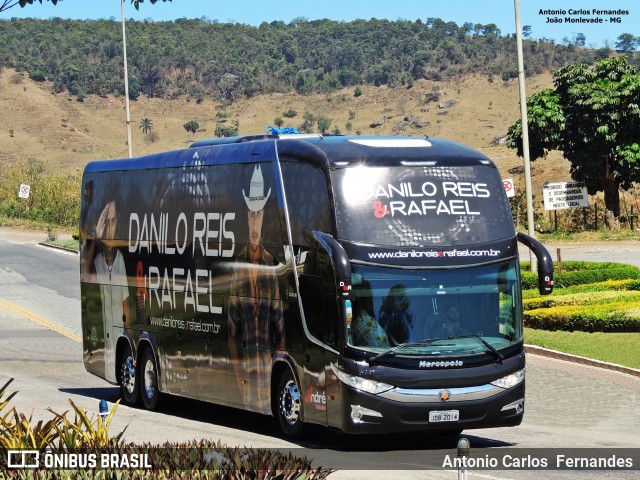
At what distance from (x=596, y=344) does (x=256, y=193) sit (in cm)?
1262

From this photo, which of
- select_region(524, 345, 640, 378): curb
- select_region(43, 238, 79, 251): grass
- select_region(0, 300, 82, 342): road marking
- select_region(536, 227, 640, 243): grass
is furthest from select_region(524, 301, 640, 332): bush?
select_region(43, 238, 79, 251): grass

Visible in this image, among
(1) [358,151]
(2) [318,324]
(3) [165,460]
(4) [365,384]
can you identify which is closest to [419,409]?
(4) [365,384]

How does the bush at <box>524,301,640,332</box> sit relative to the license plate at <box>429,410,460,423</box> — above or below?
below

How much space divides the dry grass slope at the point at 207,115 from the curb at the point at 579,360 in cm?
11551

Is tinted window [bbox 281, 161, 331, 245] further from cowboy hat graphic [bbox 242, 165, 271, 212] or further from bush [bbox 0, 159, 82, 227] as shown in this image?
bush [bbox 0, 159, 82, 227]

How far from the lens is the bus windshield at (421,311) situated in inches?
615

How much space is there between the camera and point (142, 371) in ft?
71.3

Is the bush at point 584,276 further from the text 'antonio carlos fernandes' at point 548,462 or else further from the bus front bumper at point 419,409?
the text 'antonio carlos fernandes' at point 548,462

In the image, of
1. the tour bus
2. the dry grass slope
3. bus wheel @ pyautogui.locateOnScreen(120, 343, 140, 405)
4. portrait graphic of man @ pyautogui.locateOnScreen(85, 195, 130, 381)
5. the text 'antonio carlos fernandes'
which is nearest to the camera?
the text 'antonio carlos fernandes'

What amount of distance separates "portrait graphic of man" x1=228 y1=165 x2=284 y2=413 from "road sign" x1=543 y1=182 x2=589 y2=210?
132 feet

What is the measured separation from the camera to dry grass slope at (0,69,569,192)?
153 meters

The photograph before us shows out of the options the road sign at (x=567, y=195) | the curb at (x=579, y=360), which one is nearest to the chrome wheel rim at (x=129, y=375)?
the curb at (x=579, y=360)

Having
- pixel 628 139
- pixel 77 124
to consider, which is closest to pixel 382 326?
pixel 628 139

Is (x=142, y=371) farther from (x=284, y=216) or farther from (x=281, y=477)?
(x=281, y=477)
